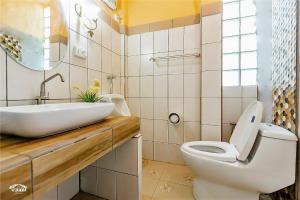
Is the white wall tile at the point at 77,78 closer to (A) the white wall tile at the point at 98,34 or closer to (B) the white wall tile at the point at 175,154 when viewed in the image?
(A) the white wall tile at the point at 98,34

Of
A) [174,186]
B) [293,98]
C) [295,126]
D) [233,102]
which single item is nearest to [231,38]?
[233,102]

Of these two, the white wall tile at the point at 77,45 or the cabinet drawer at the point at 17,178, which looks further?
the white wall tile at the point at 77,45

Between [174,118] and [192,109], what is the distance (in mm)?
232

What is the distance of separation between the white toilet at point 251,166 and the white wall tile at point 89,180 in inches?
30.9

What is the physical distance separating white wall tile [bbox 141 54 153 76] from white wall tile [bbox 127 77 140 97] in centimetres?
13

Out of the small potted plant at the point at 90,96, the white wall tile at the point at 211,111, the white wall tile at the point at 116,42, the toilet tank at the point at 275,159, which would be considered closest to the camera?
the toilet tank at the point at 275,159

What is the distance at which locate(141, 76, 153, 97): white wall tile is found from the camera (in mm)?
A: 1906

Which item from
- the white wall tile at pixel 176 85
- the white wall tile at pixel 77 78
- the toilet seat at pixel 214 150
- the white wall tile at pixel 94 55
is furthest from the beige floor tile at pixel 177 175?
the white wall tile at pixel 94 55

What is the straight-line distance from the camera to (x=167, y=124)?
1864mm

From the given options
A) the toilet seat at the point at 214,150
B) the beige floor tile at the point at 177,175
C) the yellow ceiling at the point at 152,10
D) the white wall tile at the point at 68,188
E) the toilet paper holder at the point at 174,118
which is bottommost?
the beige floor tile at the point at 177,175

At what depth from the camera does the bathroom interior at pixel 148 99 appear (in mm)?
584

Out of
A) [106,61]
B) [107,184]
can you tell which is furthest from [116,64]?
[107,184]

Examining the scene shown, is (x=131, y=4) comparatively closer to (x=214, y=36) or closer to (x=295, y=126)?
(x=214, y=36)

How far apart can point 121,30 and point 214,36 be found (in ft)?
3.62
